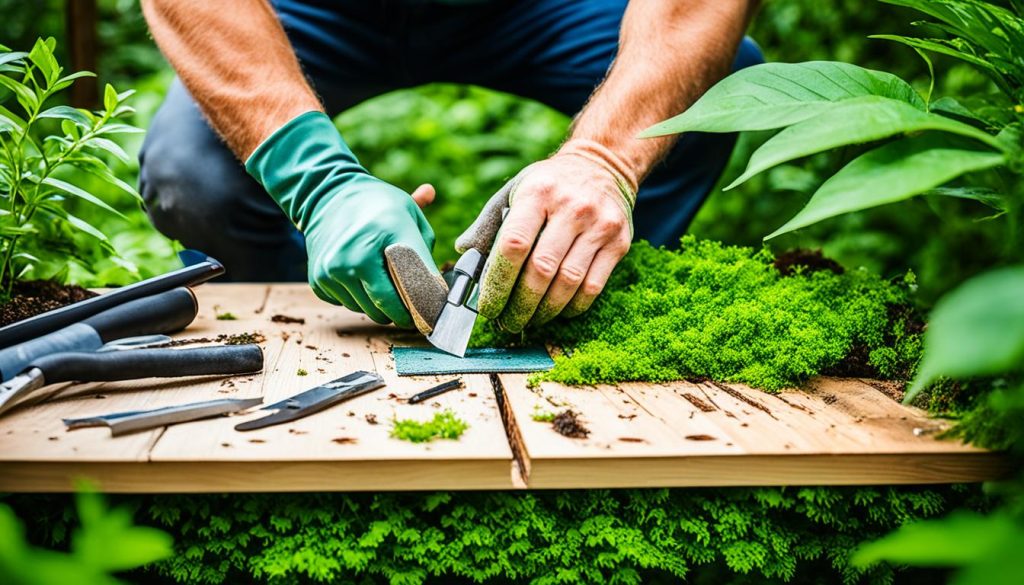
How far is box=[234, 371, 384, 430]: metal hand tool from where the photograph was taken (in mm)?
1176

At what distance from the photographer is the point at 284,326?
1.82 meters

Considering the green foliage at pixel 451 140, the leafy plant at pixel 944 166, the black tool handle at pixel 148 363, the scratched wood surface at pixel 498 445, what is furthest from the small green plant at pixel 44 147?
the green foliage at pixel 451 140

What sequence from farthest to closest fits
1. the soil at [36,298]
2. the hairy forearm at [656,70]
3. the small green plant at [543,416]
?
1. the hairy forearm at [656,70]
2. the soil at [36,298]
3. the small green plant at [543,416]

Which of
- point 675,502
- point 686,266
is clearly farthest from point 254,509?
point 686,266

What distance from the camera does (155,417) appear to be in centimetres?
114

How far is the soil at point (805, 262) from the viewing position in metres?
1.97

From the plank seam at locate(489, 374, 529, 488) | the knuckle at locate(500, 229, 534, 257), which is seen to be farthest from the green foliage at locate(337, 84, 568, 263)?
the plank seam at locate(489, 374, 529, 488)

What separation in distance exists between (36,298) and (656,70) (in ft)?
5.08

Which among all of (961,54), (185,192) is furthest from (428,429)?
Answer: (185,192)

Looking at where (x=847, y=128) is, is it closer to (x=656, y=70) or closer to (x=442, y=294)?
(x=442, y=294)

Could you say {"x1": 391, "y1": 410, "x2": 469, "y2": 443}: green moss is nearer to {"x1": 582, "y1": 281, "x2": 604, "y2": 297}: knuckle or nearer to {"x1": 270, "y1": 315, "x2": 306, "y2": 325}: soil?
{"x1": 582, "y1": 281, "x2": 604, "y2": 297}: knuckle

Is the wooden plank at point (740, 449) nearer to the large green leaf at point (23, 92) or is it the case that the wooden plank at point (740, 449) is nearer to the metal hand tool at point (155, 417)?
the metal hand tool at point (155, 417)

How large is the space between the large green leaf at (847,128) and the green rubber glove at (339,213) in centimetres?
72

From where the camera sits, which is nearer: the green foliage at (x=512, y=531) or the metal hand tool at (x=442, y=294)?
the green foliage at (x=512, y=531)
